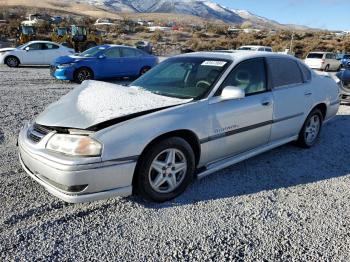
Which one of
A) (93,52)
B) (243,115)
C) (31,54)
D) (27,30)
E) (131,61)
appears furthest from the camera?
(27,30)

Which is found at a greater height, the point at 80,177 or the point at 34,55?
the point at 80,177

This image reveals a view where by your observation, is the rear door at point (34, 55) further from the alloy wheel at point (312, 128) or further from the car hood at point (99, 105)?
the alloy wheel at point (312, 128)

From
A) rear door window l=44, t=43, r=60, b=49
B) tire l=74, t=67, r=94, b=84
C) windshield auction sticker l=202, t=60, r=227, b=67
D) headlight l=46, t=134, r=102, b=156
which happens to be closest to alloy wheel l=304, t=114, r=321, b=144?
windshield auction sticker l=202, t=60, r=227, b=67

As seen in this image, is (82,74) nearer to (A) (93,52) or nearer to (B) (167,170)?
(A) (93,52)

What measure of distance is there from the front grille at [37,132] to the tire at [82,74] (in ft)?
28.5

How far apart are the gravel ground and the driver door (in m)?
0.43

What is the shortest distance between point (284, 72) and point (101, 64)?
863 centimetres

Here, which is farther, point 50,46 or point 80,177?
point 50,46

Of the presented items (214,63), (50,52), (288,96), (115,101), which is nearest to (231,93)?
(214,63)

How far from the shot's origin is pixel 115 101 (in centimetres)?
388

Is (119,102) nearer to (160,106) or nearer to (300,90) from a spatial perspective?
(160,106)

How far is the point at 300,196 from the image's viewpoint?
403 cm

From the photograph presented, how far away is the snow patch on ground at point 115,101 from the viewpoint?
11.6 feet

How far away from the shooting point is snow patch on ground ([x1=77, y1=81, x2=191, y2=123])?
3544 millimetres
